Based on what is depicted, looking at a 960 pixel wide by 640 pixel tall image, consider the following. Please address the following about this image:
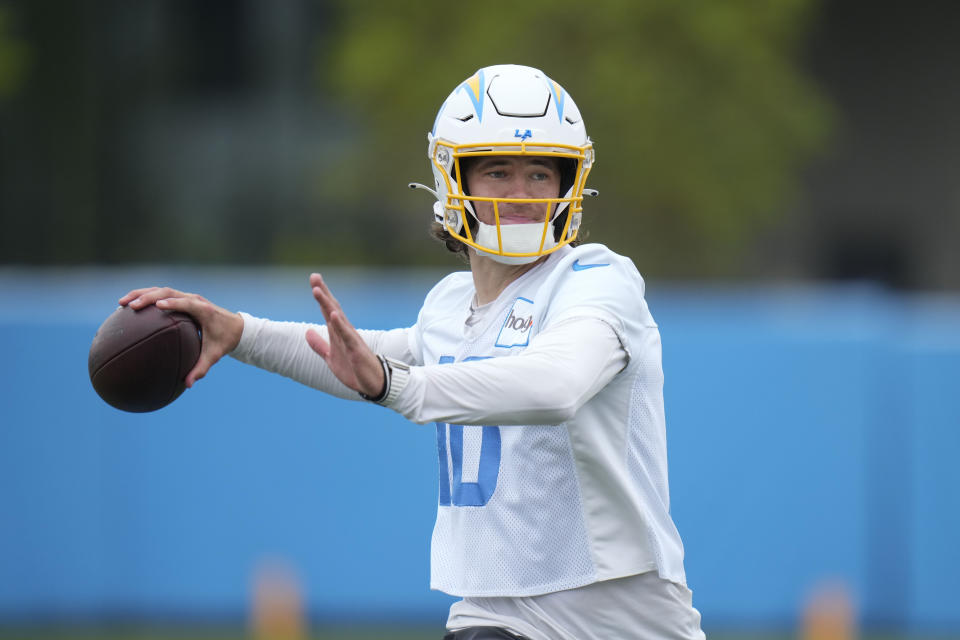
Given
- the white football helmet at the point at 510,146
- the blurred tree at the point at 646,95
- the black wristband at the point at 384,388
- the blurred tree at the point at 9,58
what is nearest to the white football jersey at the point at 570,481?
the white football helmet at the point at 510,146

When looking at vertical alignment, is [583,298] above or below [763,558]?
above

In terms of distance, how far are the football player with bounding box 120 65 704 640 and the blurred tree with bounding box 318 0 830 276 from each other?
24.2 ft

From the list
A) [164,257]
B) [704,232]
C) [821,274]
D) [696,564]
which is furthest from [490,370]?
[821,274]

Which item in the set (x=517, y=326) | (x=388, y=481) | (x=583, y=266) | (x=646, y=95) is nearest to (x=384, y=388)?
(x=517, y=326)

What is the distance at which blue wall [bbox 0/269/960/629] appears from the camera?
300 inches

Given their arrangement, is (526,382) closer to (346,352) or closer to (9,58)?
(346,352)

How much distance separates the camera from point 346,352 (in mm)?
2791

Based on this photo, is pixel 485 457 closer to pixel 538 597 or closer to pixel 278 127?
pixel 538 597

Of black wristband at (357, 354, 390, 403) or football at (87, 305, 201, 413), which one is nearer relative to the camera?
black wristband at (357, 354, 390, 403)

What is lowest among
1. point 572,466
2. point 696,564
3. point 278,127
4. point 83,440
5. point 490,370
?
point 696,564

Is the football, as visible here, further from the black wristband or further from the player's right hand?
the black wristband

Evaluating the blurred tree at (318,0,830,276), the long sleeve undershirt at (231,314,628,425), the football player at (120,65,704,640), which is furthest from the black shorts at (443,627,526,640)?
the blurred tree at (318,0,830,276)

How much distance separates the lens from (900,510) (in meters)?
7.74

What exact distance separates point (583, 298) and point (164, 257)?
11.8 metres
